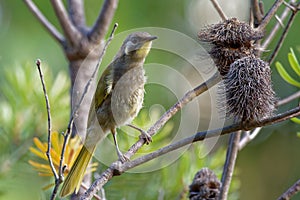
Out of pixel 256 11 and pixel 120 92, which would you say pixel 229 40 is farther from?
pixel 120 92

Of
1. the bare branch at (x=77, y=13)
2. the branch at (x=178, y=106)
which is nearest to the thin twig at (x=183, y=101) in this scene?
the branch at (x=178, y=106)

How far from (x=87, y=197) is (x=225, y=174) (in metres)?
0.31

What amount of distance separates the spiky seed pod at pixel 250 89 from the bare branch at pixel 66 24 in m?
0.55

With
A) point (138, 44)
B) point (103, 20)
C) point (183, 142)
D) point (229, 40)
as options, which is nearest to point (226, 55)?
point (229, 40)

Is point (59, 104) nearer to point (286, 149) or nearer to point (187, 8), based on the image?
point (187, 8)

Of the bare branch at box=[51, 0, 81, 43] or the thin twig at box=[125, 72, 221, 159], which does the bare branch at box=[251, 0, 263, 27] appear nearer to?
the thin twig at box=[125, 72, 221, 159]

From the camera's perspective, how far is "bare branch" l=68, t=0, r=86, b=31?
155 centimetres

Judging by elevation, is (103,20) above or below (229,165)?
above

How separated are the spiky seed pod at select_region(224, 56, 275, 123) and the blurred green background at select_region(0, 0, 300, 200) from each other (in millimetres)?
280

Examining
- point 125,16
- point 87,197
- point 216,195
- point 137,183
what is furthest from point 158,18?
point 87,197

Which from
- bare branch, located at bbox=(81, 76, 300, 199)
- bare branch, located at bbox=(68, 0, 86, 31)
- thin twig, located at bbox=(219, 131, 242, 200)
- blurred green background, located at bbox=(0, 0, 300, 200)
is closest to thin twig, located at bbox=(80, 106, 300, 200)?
bare branch, located at bbox=(81, 76, 300, 199)

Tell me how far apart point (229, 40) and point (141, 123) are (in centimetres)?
54

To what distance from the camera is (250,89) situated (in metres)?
1.03

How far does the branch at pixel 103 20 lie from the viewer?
1410 mm
